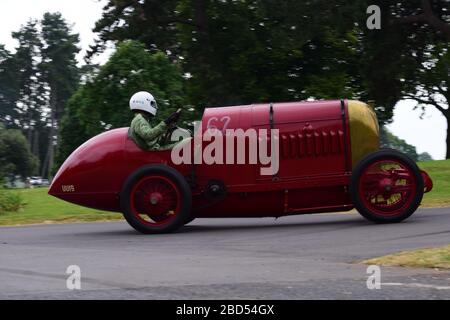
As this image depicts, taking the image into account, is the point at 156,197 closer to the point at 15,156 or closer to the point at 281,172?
the point at 281,172

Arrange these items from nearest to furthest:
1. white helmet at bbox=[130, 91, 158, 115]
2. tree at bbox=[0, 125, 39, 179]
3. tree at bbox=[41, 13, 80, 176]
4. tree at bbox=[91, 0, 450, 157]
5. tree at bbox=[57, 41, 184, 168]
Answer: white helmet at bbox=[130, 91, 158, 115] < tree at bbox=[57, 41, 184, 168] < tree at bbox=[91, 0, 450, 157] < tree at bbox=[0, 125, 39, 179] < tree at bbox=[41, 13, 80, 176]

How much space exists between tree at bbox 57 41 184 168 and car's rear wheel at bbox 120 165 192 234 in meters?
18.4

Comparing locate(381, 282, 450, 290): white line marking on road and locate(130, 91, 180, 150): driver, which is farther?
locate(130, 91, 180, 150): driver

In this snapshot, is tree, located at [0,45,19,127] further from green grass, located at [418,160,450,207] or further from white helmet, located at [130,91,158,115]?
white helmet, located at [130,91,158,115]

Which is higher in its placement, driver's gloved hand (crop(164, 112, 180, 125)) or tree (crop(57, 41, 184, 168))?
tree (crop(57, 41, 184, 168))

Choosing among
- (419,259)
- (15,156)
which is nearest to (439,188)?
(419,259)

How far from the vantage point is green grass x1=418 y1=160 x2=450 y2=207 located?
15.0 metres

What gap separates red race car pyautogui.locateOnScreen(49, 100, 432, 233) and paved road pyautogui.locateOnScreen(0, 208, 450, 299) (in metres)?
0.33

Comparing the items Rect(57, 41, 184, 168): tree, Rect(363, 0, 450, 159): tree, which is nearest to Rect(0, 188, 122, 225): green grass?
Rect(57, 41, 184, 168): tree

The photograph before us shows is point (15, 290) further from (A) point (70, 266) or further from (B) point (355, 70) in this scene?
(B) point (355, 70)

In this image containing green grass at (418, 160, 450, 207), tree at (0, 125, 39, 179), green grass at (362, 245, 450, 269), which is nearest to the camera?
green grass at (362, 245, 450, 269)

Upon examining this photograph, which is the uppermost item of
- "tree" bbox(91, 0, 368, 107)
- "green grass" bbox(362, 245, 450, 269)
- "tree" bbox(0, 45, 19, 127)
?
"tree" bbox(0, 45, 19, 127)

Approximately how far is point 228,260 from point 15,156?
82.5 m
